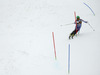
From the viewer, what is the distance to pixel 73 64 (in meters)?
5.52

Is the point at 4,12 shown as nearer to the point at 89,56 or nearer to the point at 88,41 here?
the point at 88,41

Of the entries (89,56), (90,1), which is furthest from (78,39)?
(90,1)

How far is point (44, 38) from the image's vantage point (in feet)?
27.0

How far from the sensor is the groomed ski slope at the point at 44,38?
5668 mm

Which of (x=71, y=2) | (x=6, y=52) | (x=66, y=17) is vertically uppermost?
(x=71, y=2)

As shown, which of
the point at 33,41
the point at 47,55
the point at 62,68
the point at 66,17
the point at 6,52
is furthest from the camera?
the point at 66,17

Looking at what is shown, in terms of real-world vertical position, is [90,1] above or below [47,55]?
above

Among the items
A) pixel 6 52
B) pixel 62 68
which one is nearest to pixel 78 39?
pixel 62 68

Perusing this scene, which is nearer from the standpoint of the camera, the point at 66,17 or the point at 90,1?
→ the point at 66,17

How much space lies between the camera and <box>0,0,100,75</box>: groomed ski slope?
567 cm

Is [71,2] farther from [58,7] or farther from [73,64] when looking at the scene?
[73,64]

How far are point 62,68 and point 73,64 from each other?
436mm

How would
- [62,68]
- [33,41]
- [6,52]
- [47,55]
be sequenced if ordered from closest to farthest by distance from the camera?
[62,68], [47,55], [6,52], [33,41]

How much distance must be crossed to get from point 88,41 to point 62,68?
82.9 inches
